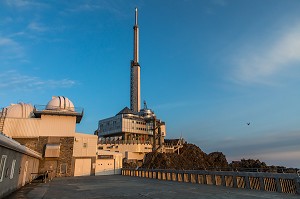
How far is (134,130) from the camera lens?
92312 millimetres

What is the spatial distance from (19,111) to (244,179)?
1413 inches

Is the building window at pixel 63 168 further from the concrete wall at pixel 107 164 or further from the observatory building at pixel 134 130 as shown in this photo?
the observatory building at pixel 134 130

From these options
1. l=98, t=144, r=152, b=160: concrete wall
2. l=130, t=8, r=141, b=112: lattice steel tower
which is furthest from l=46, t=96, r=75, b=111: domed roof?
l=130, t=8, r=141, b=112: lattice steel tower

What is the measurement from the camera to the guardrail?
40.1 ft

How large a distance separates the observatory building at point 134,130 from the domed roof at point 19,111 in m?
42.6

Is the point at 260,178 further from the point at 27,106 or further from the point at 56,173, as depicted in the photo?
the point at 27,106

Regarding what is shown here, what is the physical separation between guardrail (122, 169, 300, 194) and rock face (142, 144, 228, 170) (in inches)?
1985

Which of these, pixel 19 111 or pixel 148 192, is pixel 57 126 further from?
pixel 148 192

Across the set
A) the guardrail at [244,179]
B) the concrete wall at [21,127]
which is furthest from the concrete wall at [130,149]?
the guardrail at [244,179]

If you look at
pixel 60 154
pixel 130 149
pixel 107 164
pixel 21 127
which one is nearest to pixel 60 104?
pixel 21 127

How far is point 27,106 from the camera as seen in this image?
1515 inches

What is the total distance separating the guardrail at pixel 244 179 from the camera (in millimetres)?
12223

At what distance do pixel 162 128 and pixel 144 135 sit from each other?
862 cm

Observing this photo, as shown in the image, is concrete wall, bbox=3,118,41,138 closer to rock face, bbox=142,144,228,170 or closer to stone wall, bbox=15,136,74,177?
stone wall, bbox=15,136,74,177
